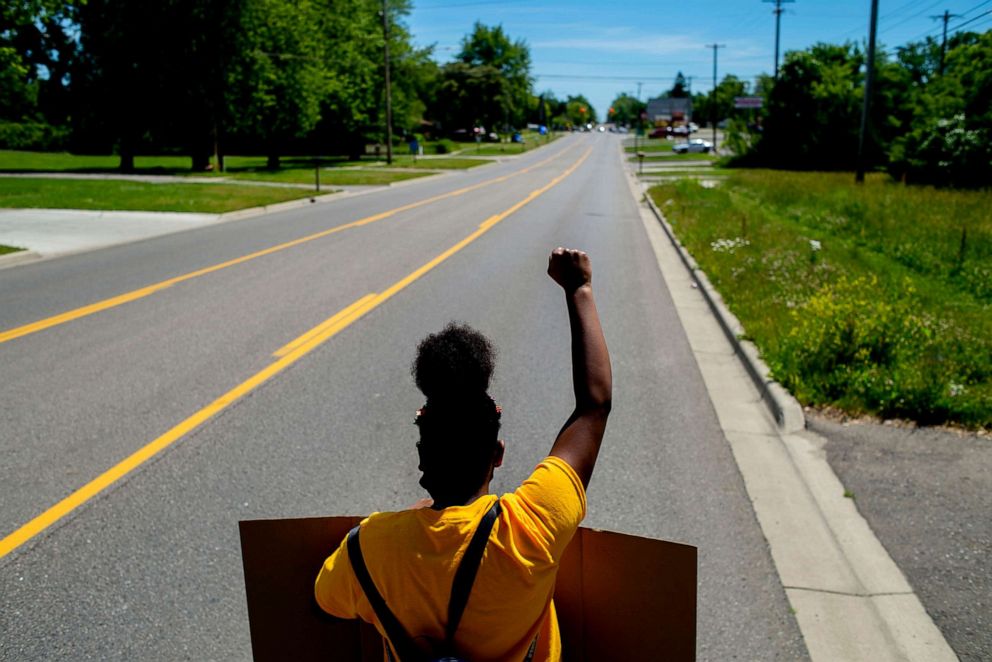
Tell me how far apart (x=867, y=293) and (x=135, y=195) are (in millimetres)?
21923

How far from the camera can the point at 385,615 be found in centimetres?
196

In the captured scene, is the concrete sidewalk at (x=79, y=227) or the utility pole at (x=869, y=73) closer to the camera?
the concrete sidewalk at (x=79, y=227)

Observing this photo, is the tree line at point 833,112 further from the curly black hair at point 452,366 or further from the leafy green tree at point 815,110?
the curly black hair at point 452,366

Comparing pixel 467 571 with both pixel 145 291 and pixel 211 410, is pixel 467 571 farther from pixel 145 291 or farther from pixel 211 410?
pixel 145 291

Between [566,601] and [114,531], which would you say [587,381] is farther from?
[114,531]

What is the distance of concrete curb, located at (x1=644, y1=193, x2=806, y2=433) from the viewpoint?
6.49 meters

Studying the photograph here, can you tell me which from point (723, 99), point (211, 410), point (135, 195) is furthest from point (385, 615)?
point (723, 99)

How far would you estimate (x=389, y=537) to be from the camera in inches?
76.4

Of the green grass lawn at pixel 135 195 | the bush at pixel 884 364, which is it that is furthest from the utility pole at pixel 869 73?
the bush at pixel 884 364

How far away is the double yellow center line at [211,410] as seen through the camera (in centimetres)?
468

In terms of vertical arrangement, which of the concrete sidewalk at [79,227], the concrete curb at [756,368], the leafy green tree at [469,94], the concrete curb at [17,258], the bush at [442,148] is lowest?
the concrete curb at [756,368]

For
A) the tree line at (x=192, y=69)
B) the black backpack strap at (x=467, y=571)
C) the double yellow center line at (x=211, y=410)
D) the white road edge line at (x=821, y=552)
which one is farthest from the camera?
the tree line at (x=192, y=69)

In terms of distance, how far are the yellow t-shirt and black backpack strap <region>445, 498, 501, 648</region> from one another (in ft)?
0.04

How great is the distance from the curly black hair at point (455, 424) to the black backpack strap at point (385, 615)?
22cm
